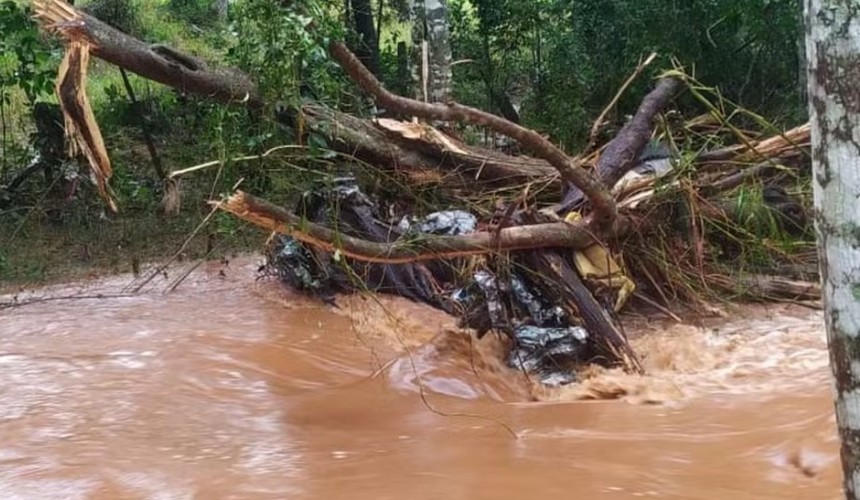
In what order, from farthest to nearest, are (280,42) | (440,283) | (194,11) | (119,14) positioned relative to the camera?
(194,11), (119,14), (440,283), (280,42)

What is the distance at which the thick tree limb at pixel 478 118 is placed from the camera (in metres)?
4.63

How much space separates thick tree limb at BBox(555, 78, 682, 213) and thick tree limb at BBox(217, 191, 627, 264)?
1.49 ft

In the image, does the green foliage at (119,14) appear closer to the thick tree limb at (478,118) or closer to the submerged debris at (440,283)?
the submerged debris at (440,283)

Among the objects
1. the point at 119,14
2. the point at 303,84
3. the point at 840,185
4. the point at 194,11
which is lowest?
Answer: the point at 840,185

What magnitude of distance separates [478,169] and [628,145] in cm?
115

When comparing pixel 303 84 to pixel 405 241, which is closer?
pixel 405 241

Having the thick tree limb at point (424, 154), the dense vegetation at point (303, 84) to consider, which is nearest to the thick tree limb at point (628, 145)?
the thick tree limb at point (424, 154)

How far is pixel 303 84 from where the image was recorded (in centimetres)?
657

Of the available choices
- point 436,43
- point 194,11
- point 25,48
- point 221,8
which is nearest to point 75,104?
point 25,48

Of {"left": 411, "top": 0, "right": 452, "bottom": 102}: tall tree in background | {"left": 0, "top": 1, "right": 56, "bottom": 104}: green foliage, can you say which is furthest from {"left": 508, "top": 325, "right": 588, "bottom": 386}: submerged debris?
{"left": 0, "top": 1, "right": 56, "bottom": 104}: green foliage

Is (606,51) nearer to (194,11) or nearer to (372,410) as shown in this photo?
(372,410)

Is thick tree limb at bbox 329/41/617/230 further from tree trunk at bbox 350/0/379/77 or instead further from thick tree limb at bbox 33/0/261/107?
tree trunk at bbox 350/0/379/77

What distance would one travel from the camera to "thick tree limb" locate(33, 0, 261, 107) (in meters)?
6.17

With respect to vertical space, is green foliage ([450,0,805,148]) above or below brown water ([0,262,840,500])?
above
